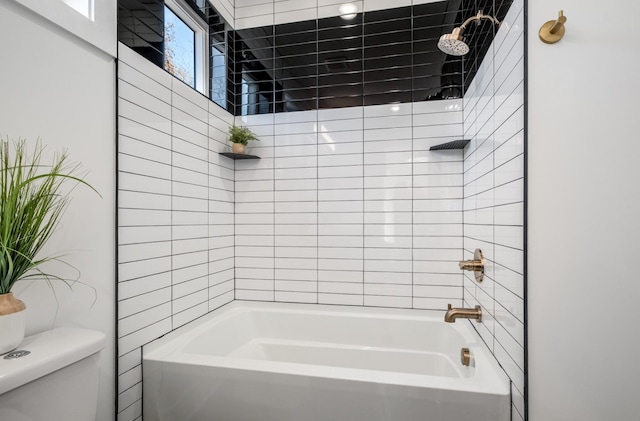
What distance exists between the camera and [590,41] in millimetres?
901

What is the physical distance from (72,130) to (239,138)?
1.16 m

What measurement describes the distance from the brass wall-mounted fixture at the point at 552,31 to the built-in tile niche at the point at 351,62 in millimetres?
1059

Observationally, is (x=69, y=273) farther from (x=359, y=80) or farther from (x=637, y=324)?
(x=359, y=80)

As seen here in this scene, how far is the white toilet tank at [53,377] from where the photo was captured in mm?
885

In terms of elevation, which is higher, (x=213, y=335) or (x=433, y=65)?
(x=433, y=65)

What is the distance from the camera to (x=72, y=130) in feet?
4.10

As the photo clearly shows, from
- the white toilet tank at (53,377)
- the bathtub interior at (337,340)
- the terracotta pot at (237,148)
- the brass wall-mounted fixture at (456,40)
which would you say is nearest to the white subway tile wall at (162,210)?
the terracotta pot at (237,148)

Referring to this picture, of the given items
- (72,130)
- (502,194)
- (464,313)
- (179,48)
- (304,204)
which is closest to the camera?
(72,130)

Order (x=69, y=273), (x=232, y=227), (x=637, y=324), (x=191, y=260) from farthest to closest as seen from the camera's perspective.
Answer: (x=232, y=227) → (x=191, y=260) → (x=69, y=273) → (x=637, y=324)

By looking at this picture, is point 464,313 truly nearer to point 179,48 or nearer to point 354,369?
point 354,369

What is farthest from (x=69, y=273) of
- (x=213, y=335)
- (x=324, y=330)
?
(x=324, y=330)

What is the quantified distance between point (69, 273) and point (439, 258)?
6.64 feet

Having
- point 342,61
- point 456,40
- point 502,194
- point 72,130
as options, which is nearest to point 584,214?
point 502,194

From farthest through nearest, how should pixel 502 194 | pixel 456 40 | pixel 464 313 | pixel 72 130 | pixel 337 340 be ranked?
pixel 337 340
pixel 464 313
pixel 456 40
pixel 502 194
pixel 72 130
